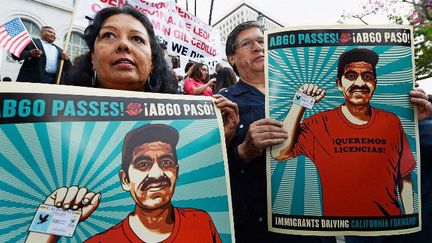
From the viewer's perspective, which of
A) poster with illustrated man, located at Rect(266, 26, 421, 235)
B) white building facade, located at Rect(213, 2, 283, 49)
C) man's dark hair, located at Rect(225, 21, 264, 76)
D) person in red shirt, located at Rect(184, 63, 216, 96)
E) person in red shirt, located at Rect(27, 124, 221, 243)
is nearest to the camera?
person in red shirt, located at Rect(27, 124, 221, 243)

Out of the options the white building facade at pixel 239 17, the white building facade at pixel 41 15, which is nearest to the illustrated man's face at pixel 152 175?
the white building facade at pixel 41 15

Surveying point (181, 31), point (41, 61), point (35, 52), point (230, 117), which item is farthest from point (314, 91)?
point (41, 61)

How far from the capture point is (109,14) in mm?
1419

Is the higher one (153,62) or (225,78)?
(225,78)

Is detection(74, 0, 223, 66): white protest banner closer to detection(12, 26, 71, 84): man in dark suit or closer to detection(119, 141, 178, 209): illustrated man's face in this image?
detection(12, 26, 71, 84): man in dark suit

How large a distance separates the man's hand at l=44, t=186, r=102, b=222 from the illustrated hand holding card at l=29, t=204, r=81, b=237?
1cm

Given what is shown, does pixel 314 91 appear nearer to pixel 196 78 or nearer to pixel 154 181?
pixel 154 181

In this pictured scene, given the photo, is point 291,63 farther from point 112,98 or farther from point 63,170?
point 63,170

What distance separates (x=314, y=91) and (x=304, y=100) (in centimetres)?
5

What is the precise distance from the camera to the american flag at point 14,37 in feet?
12.5

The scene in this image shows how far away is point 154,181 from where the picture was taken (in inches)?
40.1

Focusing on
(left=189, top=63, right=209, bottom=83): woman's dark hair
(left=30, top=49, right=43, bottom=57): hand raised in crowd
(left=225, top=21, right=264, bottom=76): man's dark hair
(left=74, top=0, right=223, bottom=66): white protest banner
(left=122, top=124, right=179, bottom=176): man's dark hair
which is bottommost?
(left=122, top=124, right=179, bottom=176): man's dark hair

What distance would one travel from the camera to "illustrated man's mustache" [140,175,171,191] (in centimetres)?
100

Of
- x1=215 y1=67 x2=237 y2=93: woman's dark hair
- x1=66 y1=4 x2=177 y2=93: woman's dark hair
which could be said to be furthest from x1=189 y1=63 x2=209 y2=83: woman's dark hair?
x1=66 y1=4 x2=177 y2=93: woman's dark hair
